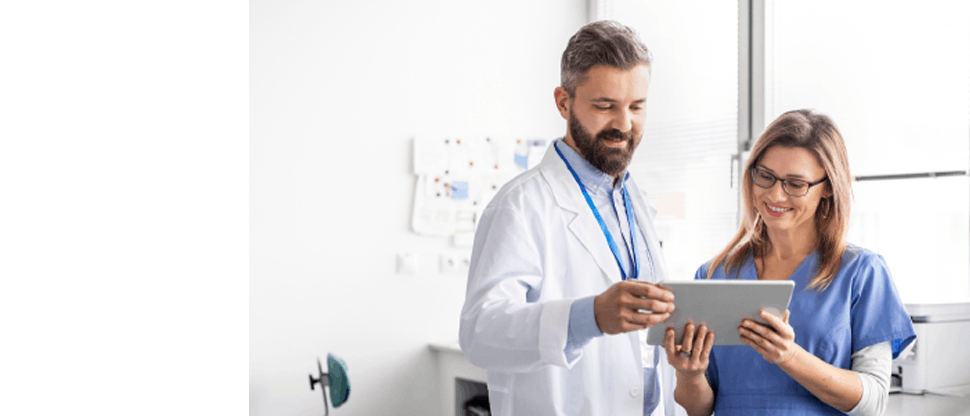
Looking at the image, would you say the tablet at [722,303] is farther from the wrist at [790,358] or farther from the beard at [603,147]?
the beard at [603,147]

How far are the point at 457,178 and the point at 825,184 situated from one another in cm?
215

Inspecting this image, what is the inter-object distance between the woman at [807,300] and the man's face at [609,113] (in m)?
0.35

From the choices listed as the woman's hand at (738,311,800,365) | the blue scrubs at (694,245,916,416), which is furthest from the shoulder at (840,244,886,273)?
the woman's hand at (738,311,800,365)

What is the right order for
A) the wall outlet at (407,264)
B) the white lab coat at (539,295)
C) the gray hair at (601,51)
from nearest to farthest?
the white lab coat at (539,295), the gray hair at (601,51), the wall outlet at (407,264)

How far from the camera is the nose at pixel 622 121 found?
123cm

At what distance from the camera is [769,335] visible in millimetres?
1199

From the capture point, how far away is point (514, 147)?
3.62 metres

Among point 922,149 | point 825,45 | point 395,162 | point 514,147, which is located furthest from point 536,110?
point 922,149

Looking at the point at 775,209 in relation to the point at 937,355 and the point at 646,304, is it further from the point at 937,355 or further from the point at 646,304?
the point at 937,355

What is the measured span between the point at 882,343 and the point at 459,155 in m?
2.32

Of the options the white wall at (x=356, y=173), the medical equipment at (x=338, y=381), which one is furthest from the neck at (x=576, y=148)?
the white wall at (x=356, y=173)

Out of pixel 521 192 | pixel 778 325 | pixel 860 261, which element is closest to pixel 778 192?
pixel 860 261

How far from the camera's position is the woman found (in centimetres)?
129

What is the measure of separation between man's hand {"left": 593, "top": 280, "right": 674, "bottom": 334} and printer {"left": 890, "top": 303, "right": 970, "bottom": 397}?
1.23 meters
